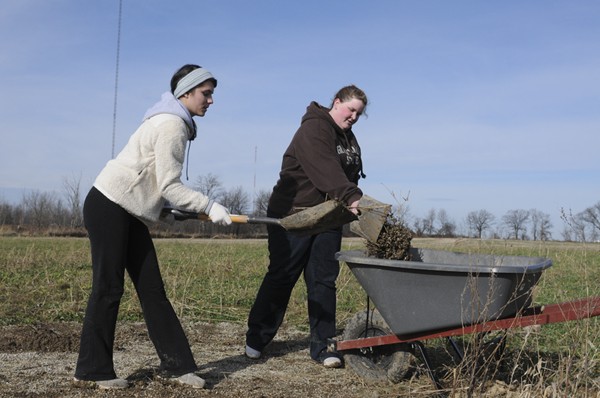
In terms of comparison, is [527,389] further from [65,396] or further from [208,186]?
[208,186]

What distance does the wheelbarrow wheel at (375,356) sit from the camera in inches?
156

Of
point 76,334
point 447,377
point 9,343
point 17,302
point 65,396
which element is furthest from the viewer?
point 17,302

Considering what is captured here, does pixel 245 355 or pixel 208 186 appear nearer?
pixel 245 355

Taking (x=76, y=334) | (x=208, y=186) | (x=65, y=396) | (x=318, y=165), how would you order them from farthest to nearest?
(x=208, y=186) < (x=76, y=334) < (x=318, y=165) < (x=65, y=396)

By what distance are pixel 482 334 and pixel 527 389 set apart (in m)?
0.33

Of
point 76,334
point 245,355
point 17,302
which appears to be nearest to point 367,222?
point 245,355

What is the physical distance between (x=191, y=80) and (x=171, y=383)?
5.67 ft

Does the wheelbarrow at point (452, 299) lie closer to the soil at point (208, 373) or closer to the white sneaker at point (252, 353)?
the soil at point (208, 373)

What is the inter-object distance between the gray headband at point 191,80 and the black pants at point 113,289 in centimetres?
72

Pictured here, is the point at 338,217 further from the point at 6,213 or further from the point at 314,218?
the point at 6,213

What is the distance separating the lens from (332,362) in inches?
172

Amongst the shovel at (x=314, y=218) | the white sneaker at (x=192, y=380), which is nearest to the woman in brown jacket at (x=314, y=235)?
the shovel at (x=314, y=218)

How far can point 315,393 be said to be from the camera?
383 centimetres

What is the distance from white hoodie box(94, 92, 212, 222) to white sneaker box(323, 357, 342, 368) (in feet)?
4.94
